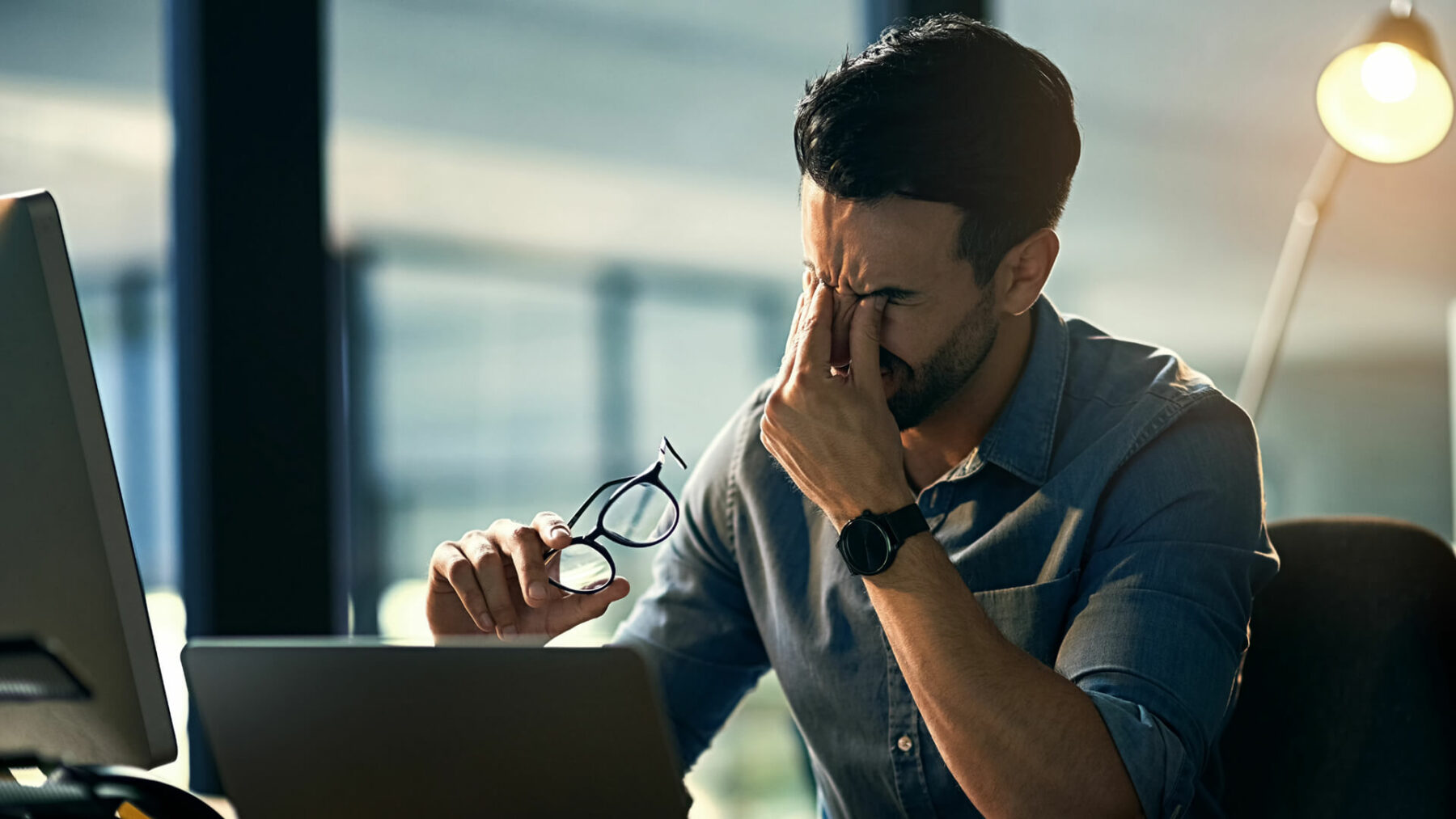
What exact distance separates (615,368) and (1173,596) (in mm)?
1415

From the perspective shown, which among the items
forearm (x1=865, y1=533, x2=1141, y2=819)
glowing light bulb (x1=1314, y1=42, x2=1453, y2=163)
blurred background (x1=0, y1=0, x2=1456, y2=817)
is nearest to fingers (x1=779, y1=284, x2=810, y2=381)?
forearm (x1=865, y1=533, x2=1141, y2=819)

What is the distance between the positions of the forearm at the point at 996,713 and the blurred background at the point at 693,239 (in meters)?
0.83

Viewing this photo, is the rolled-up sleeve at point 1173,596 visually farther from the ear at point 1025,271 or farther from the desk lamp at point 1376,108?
the desk lamp at point 1376,108

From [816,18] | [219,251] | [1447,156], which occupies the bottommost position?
[219,251]

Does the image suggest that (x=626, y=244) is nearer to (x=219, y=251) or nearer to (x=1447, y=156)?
(x=219, y=251)

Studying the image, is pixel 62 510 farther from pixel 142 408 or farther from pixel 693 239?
pixel 693 239

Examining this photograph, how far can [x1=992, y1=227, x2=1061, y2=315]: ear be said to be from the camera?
1312 millimetres

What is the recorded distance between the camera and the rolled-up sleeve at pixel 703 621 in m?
1.46

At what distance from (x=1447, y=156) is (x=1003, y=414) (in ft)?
4.42

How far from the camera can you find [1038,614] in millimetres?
1224

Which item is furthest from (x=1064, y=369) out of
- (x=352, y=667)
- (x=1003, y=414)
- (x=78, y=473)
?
(x=78, y=473)

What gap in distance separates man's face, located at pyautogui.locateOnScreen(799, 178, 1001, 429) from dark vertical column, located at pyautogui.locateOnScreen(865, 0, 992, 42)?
94 cm

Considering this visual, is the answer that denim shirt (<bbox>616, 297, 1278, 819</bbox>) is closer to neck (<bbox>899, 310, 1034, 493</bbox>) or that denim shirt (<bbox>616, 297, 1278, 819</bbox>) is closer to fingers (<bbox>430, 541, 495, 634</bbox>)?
neck (<bbox>899, 310, 1034, 493</bbox>)

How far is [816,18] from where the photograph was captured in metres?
2.34
